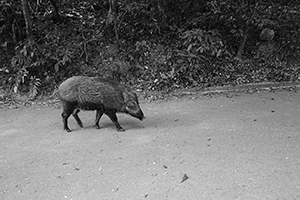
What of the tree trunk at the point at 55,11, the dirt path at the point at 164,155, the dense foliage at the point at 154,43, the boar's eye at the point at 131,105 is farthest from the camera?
the tree trunk at the point at 55,11

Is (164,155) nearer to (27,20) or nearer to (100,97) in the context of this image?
(100,97)

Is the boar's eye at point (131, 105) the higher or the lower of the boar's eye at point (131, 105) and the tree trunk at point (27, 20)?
the lower

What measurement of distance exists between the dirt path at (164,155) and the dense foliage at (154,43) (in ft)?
7.20

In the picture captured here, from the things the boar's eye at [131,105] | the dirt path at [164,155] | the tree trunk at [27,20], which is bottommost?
the dirt path at [164,155]

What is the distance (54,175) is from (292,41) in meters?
8.77

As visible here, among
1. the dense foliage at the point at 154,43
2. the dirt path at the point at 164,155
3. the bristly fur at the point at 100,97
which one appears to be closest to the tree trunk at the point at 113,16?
the dense foliage at the point at 154,43

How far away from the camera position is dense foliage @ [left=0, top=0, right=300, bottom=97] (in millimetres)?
9844

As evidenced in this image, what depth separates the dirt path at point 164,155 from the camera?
4250 mm

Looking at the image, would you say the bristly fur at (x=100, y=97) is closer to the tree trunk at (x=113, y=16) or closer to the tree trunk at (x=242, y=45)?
the tree trunk at (x=113, y=16)

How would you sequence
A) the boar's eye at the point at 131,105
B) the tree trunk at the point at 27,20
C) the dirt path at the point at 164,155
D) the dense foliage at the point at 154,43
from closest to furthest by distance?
the dirt path at the point at 164,155
the boar's eye at the point at 131,105
the tree trunk at the point at 27,20
the dense foliage at the point at 154,43

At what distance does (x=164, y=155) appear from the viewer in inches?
207

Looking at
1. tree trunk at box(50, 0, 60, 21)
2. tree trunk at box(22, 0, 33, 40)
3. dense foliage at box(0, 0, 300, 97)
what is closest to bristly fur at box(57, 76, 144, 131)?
dense foliage at box(0, 0, 300, 97)

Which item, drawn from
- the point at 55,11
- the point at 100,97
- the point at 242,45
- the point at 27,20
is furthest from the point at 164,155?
the point at 55,11

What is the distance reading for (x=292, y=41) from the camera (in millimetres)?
10453
